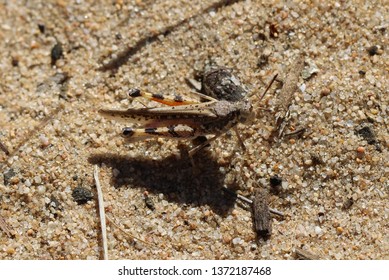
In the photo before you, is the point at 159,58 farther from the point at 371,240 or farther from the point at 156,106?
the point at 371,240

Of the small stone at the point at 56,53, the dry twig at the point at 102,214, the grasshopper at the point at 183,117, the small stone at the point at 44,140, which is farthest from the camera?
the small stone at the point at 56,53

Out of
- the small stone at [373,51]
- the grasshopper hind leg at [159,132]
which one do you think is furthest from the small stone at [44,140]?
the small stone at [373,51]

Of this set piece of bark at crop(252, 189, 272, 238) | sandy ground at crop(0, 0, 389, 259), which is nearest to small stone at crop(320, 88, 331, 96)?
sandy ground at crop(0, 0, 389, 259)

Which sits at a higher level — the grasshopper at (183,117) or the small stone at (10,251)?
the grasshopper at (183,117)

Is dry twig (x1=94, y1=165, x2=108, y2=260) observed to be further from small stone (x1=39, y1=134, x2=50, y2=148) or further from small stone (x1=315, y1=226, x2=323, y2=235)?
small stone (x1=315, y1=226, x2=323, y2=235)

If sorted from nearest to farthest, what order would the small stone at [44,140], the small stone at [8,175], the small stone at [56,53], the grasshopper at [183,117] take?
the grasshopper at [183,117]
the small stone at [8,175]
the small stone at [44,140]
the small stone at [56,53]

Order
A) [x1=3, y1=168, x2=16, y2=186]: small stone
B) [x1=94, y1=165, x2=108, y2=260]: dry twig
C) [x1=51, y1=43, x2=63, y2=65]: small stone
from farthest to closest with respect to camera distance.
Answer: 1. [x1=51, y1=43, x2=63, y2=65]: small stone
2. [x1=3, y1=168, x2=16, y2=186]: small stone
3. [x1=94, y1=165, x2=108, y2=260]: dry twig

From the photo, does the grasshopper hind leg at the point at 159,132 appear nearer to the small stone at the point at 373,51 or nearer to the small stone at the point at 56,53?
the small stone at the point at 56,53
